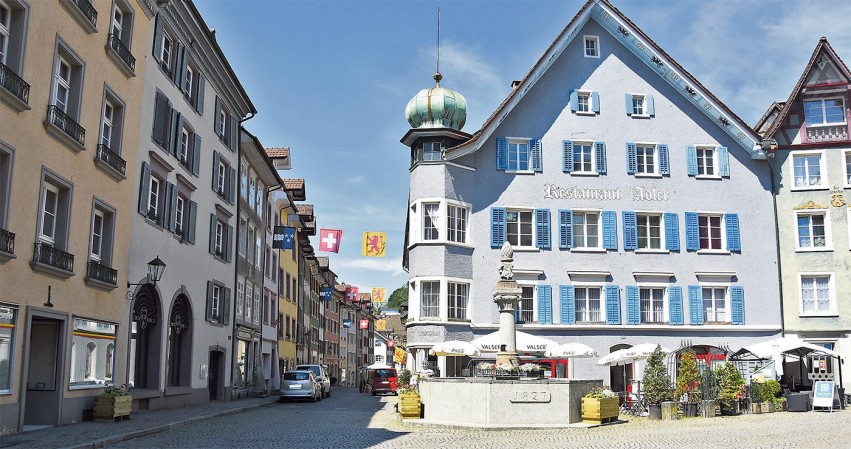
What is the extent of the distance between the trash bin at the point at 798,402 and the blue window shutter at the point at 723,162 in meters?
12.2

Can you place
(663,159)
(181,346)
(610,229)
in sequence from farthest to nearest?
(663,159), (610,229), (181,346)

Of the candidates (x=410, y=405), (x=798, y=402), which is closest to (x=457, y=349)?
(x=410, y=405)

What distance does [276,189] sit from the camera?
4341 centimetres

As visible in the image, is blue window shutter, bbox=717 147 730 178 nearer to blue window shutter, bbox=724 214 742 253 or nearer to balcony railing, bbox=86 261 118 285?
blue window shutter, bbox=724 214 742 253

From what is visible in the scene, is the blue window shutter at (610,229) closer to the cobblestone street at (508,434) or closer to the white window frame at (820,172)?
the white window frame at (820,172)

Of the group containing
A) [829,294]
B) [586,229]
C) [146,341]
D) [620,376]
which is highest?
[586,229]

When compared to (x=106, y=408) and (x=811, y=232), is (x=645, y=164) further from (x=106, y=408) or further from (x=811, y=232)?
(x=106, y=408)

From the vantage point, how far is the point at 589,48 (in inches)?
1416

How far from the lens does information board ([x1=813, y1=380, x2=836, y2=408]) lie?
25.6 meters

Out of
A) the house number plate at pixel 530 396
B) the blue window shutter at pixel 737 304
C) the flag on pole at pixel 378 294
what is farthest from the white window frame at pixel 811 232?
the flag on pole at pixel 378 294

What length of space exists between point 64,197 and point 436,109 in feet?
61.4

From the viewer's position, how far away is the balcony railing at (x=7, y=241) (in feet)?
50.6

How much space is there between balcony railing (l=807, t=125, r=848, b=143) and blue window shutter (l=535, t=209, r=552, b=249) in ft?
37.9

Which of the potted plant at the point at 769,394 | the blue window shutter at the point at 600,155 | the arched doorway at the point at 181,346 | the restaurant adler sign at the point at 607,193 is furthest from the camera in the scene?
the blue window shutter at the point at 600,155
